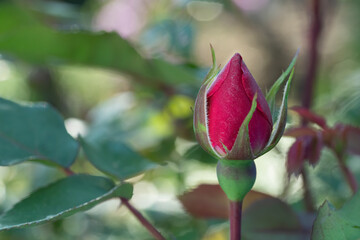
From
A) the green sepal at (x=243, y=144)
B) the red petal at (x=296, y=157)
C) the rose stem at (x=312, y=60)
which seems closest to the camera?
the green sepal at (x=243, y=144)

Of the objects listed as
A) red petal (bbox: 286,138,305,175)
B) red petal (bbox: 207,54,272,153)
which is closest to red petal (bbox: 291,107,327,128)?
red petal (bbox: 286,138,305,175)

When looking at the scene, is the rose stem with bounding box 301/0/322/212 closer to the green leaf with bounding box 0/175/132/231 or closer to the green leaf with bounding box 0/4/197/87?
the green leaf with bounding box 0/4/197/87

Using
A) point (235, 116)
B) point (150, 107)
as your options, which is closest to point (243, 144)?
point (235, 116)

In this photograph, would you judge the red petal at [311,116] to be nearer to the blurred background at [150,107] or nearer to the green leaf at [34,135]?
the blurred background at [150,107]

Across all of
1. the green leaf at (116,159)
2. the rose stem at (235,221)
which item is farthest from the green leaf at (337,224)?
the green leaf at (116,159)

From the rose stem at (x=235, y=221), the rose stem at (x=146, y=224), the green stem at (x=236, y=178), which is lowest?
the rose stem at (x=146, y=224)
